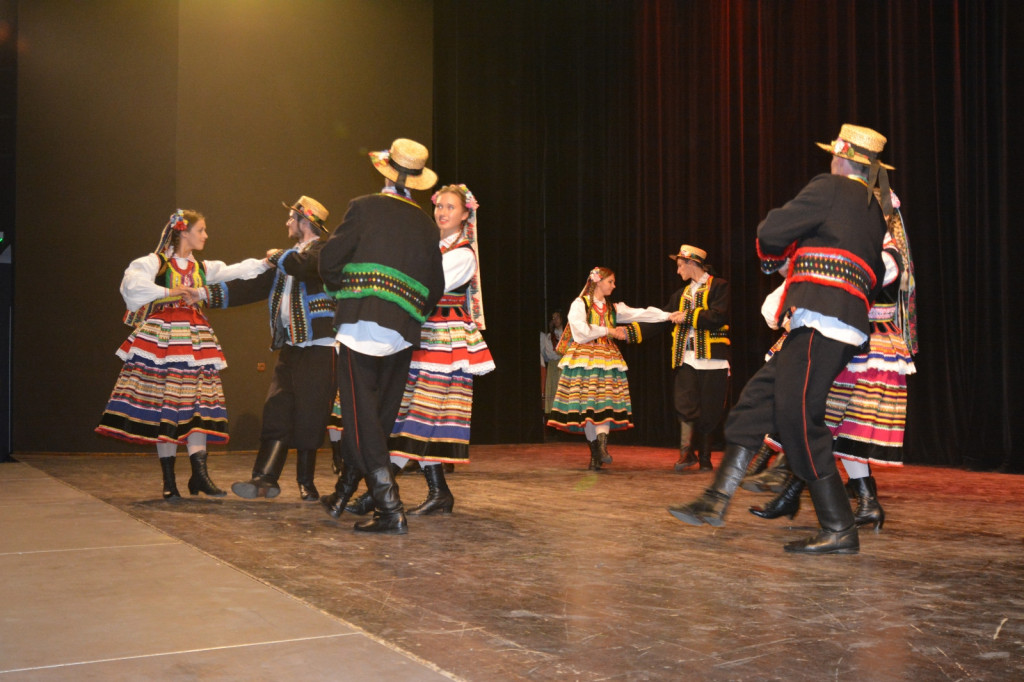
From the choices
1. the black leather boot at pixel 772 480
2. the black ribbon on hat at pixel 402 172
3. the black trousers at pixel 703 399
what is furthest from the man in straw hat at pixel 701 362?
the black ribbon on hat at pixel 402 172

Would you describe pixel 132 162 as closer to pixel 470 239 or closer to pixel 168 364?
pixel 168 364

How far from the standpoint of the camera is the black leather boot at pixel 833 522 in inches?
119

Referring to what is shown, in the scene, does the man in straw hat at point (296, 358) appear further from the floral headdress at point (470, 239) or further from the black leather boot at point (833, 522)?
the black leather boot at point (833, 522)

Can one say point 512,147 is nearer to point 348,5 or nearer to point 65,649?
point 348,5

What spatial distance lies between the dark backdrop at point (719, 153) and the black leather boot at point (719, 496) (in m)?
3.78

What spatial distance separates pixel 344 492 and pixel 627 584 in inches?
63.7

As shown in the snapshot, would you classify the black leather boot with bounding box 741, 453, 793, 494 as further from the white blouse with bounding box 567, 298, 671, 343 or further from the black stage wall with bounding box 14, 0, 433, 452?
the black stage wall with bounding box 14, 0, 433, 452

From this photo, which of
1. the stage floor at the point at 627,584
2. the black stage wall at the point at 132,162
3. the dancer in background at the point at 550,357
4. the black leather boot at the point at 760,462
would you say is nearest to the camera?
the stage floor at the point at 627,584

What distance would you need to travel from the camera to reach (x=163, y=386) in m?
4.31

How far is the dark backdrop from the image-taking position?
625 cm

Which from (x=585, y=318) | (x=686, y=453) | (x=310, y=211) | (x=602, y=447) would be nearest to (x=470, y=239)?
(x=310, y=211)

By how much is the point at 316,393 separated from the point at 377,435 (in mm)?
1032

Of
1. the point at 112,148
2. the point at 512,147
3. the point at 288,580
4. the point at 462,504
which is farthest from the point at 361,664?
the point at 512,147

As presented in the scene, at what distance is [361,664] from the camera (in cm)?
186
